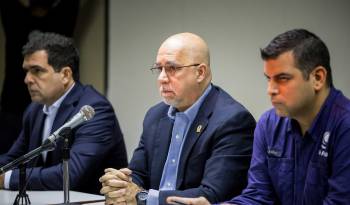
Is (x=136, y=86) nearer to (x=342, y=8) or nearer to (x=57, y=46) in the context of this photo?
(x=57, y=46)

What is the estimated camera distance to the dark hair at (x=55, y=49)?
368 cm

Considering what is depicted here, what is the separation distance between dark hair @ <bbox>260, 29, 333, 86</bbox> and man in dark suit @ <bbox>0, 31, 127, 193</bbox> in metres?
1.41

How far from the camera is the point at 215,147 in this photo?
2787mm

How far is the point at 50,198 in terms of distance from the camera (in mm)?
2955

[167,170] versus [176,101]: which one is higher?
[176,101]

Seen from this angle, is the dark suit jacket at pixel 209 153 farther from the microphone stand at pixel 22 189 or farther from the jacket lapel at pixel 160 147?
the microphone stand at pixel 22 189

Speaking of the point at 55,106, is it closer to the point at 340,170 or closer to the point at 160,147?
the point at 160,147

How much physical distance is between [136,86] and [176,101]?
170 cm

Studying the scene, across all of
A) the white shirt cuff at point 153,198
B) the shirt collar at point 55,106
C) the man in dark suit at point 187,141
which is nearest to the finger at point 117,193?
the man in dark suit at point 187,141

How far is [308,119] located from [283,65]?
0.84 ft

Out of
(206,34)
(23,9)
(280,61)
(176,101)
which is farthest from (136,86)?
(280,61)

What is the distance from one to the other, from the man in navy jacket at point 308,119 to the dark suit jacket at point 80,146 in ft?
3.51

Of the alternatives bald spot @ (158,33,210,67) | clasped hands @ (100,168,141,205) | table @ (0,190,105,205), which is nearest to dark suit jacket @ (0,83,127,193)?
table @ (0,190,105,205)

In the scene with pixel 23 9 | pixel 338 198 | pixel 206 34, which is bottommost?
pixel 338 198
